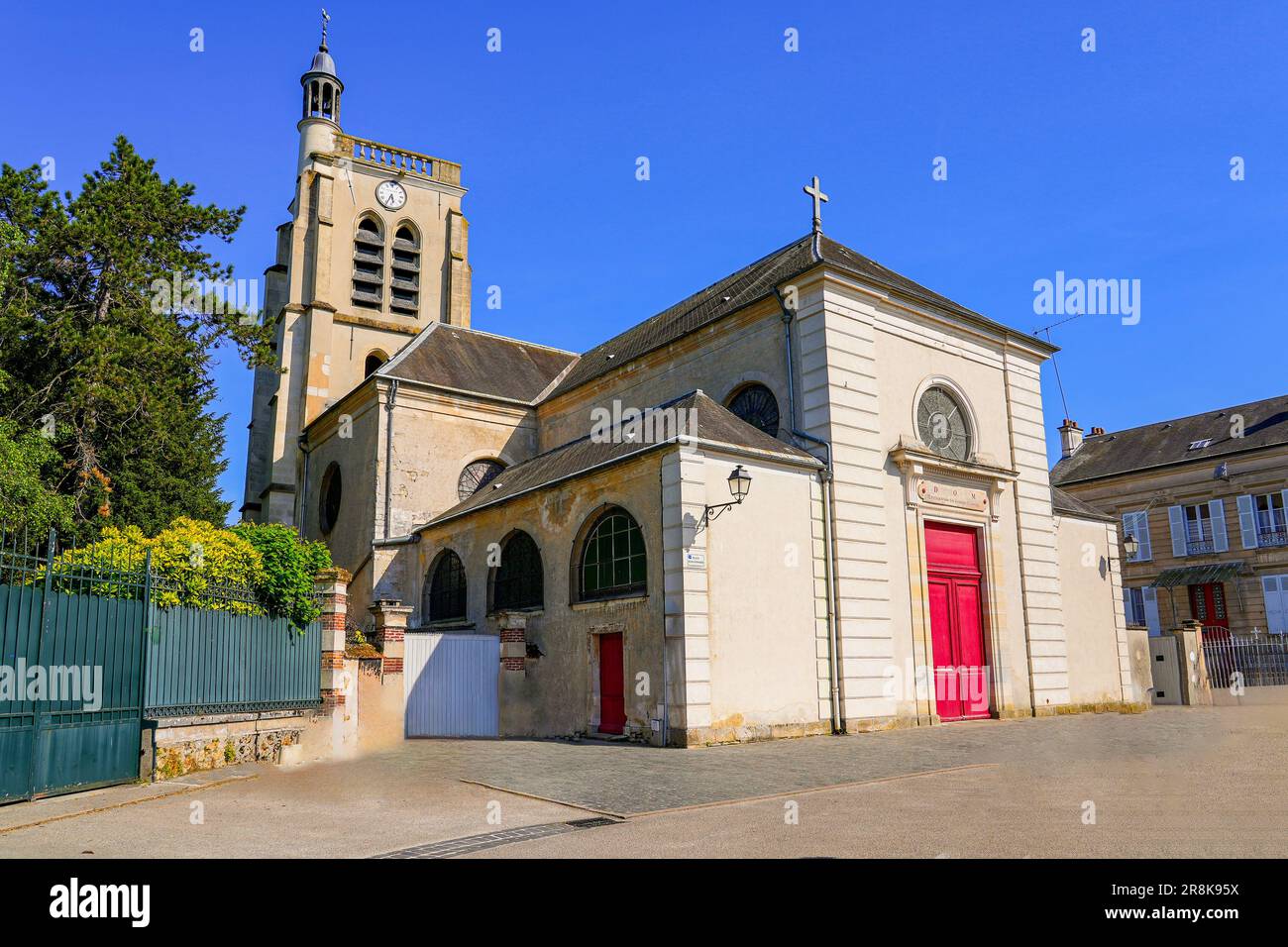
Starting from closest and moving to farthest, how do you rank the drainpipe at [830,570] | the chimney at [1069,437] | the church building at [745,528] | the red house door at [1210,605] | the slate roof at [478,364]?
the church building at [745,528] < the drainpipe at [830,570] < the slate roof at [478,364] < the red house door at [1210,605] < the chimney at [1069,437]

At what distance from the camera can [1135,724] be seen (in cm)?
1478

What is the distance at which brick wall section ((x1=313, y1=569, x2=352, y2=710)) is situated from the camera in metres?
12.8

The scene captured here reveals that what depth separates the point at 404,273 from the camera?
30.0m

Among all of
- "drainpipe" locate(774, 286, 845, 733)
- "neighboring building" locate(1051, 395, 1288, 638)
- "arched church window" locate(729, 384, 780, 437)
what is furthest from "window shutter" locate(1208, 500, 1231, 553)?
"drainpipe" locate(774, 286, 845, 733)

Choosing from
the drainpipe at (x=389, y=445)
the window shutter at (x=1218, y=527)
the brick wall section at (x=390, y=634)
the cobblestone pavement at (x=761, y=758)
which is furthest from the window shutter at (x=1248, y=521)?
the brick wall section at (x=390, y=634)

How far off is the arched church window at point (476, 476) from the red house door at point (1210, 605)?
79.6 feet

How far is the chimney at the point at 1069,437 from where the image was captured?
38344mm

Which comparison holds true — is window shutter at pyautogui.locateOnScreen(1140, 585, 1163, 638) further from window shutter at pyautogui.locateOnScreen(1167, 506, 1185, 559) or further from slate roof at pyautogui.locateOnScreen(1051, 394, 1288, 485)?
slate roof at pyautogui.locateOnScreen(1051, 394, 1288, 485)

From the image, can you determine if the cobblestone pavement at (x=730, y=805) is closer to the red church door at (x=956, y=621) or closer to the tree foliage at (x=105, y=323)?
the red church door at (x=956, y=621)

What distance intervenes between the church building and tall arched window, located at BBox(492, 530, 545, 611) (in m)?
0.07
